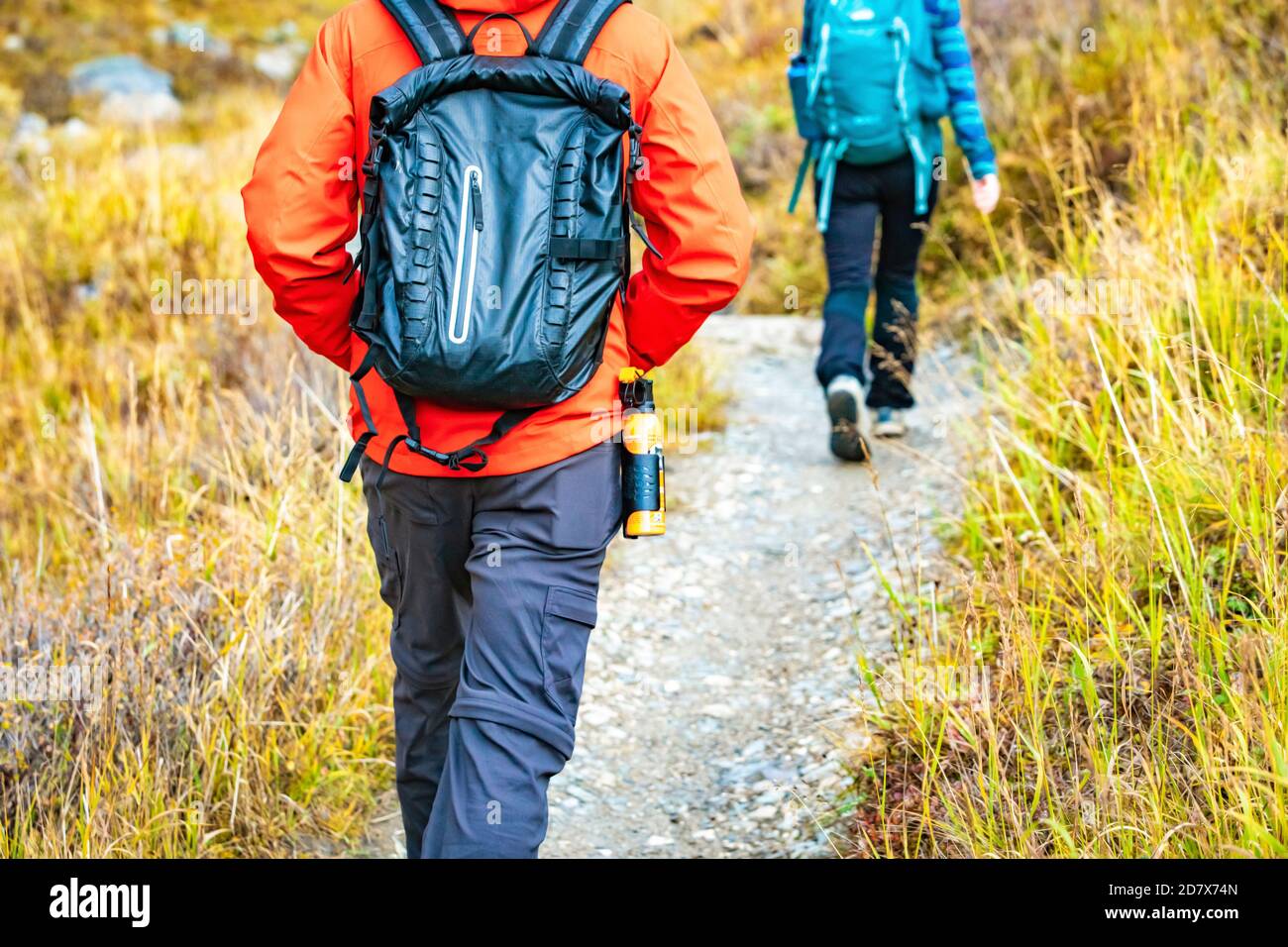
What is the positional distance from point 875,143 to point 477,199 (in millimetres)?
3180

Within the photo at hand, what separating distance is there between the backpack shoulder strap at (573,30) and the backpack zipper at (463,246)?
0.26m

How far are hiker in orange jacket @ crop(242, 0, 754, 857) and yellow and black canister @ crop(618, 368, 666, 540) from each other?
0.10ft

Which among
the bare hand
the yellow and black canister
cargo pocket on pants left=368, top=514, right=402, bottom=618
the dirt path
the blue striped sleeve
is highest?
the blue striped sleeve

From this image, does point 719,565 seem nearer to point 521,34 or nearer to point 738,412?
point 738,412

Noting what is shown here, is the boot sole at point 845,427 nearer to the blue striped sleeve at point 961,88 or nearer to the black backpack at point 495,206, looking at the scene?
the blue striped sleeve at point 961,88

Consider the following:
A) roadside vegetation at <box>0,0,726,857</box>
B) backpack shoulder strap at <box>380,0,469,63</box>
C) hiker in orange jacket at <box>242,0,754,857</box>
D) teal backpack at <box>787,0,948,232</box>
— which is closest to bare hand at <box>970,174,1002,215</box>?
teal backpack at <box>787,0,948,232</box>

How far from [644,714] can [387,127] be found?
8.07 feet

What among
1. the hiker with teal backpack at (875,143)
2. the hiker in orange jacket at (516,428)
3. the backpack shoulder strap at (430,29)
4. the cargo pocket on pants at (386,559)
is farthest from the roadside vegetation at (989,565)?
the backpack shoulder strap at (430,29)

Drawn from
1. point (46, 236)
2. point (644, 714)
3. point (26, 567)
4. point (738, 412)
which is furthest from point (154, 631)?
point (46, 236)

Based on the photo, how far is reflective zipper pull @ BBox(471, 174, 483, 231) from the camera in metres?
2.23

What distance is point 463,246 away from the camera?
87.3 inches

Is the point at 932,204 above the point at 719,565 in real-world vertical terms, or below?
above

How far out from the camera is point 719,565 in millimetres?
5230

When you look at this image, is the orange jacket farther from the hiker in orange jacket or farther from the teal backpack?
the teal backpack
